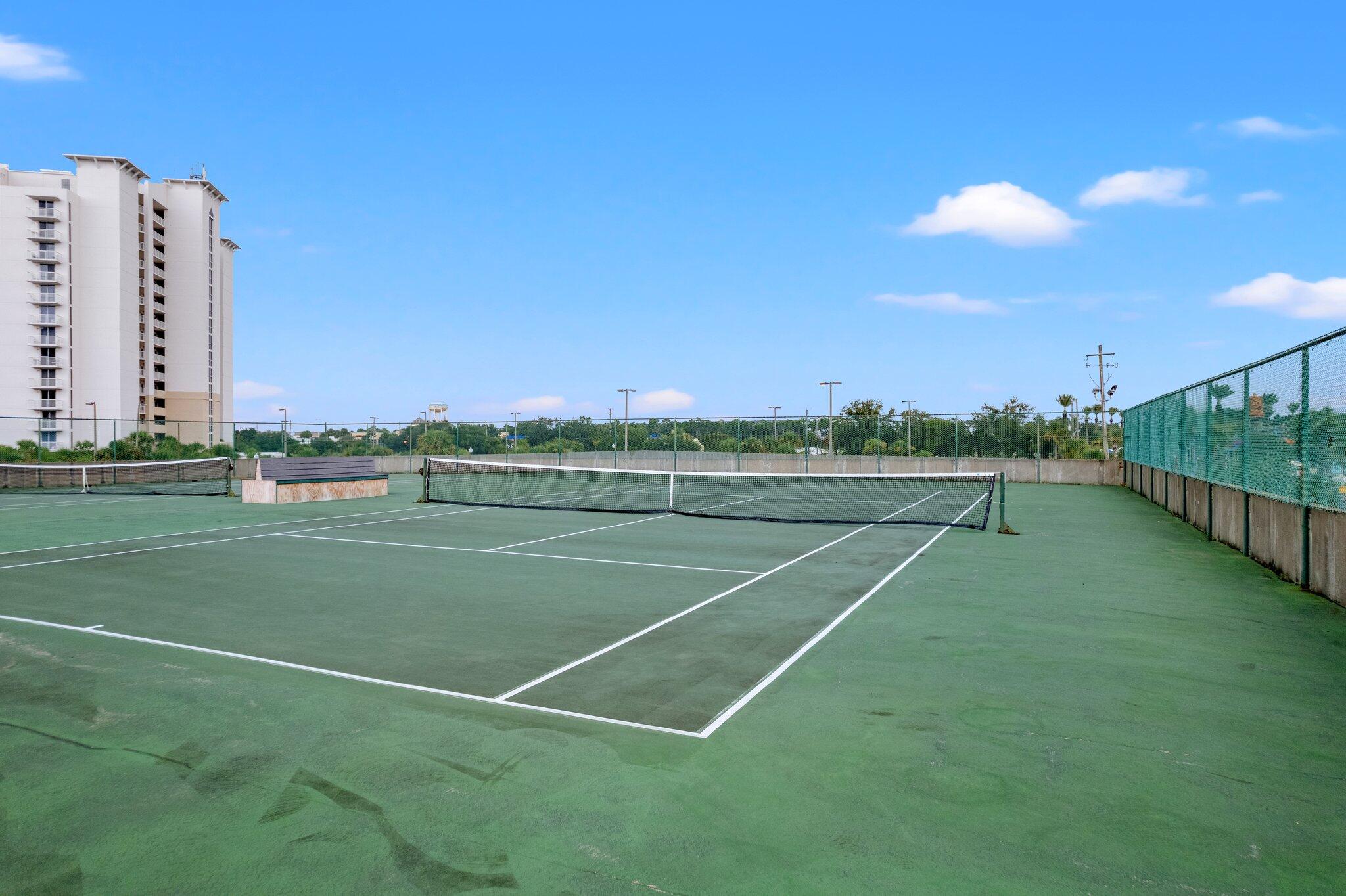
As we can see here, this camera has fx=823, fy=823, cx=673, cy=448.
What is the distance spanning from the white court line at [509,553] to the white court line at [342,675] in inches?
226

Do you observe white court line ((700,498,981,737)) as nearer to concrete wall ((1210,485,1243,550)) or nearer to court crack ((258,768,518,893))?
court crack ((258,768,518,893))

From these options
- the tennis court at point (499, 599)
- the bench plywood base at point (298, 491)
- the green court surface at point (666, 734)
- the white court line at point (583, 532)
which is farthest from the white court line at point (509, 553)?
the bench plywood base at point (298, 491)

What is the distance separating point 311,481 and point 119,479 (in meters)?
16.0

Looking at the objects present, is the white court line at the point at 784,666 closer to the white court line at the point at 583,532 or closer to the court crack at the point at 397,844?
the court crack at the point at 397,844

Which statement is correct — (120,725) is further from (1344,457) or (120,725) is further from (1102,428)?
(1102,428)

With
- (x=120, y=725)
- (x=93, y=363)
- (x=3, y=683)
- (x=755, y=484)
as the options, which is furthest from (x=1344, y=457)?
(x=93, y=363)

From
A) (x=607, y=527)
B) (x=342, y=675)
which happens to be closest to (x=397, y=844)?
(x=342, y=675)

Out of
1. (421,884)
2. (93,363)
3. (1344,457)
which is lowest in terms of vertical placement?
(421,884)

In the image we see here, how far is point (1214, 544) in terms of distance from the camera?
14070 millimetres

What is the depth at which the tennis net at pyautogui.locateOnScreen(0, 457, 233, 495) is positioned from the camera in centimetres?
2720

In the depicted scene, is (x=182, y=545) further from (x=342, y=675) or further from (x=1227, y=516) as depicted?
(x=1227, y=516)

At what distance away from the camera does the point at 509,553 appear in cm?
1284

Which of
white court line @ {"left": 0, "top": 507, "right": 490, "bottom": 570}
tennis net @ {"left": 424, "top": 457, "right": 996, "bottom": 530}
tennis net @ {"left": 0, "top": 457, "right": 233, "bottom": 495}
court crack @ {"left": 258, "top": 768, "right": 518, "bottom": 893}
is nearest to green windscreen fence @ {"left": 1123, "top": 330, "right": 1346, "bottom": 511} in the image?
tennis net @ {"left": 424, "top": 457, "right": 996, "bottom": 530}

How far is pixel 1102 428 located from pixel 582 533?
34.5 m
